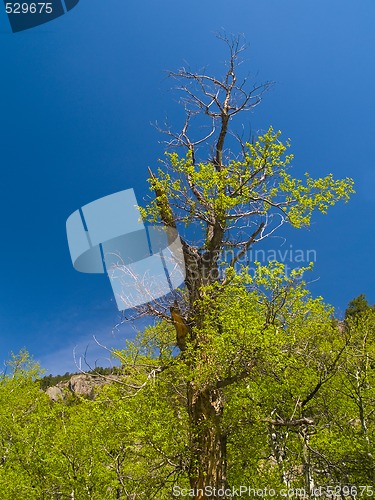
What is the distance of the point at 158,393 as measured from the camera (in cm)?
1177

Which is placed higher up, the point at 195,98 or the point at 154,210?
the point at 195,98

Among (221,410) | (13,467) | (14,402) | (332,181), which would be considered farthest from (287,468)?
(14,402)

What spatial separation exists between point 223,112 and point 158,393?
31.1 feet

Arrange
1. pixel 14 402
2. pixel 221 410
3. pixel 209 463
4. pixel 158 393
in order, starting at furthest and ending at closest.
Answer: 1. pixel 14 402
2. pixel 158 393
3. pixel 221 410
4. pixel 209 463

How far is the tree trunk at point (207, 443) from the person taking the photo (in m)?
9.69

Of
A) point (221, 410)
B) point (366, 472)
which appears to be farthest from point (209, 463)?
point (366, 472)

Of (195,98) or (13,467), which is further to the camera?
(13,467)

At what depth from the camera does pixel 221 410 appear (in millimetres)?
10680

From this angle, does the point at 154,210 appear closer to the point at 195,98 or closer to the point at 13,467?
the point at 195,98

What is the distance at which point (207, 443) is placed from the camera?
10188 mm

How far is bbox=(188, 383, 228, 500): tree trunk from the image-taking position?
9.69 meters

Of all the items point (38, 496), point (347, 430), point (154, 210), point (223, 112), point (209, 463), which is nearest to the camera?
point (209, 463)

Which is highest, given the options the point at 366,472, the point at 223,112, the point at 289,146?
the point at 223,112

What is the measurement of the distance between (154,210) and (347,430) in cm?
1215
